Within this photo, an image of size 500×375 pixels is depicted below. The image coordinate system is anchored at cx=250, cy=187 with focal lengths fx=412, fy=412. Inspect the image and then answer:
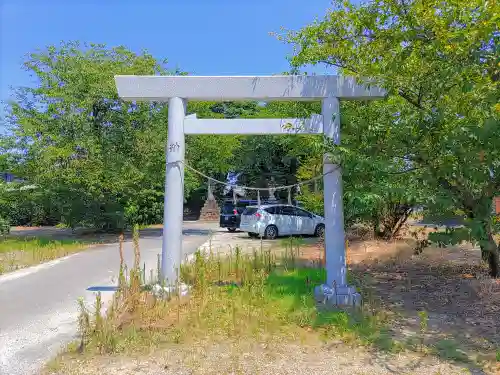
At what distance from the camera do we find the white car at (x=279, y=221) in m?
16.3

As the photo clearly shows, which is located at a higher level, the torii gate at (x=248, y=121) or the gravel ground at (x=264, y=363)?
the torii gate at (x=248, y=121)

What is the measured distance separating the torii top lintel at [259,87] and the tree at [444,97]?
0.26 m

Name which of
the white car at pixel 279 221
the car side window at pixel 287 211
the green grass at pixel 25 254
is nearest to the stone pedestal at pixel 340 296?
the green grass at pixel 25 254

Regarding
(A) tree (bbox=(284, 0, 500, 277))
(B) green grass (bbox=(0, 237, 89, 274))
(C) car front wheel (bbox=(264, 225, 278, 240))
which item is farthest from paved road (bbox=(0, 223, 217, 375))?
(C) car front wheel (bbox=(264, 225, 278, 240))

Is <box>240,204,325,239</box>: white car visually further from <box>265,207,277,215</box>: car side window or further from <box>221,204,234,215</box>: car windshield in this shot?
<box>221,204,234,215</box>: car windshield

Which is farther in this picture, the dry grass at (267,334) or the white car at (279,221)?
the white car at (279,221)

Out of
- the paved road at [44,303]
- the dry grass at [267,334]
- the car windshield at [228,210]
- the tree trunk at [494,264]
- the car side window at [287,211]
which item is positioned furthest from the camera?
the car windshield at [228,210]

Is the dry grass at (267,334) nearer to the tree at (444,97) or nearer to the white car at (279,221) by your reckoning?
the tree at (444,97)

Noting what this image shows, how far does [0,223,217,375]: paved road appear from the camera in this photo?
423 cm

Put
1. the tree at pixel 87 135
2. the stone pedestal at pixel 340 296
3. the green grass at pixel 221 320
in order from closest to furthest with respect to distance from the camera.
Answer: the green grass at pixel 221 320 → the stone pedestal at pixel 340 296 → the tree at pixel 87 135

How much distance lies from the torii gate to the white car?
10122mm

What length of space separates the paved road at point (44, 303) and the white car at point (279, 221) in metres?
5.88

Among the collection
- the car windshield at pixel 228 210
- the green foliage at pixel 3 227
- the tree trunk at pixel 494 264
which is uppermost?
the car windshield at pixel 228 210

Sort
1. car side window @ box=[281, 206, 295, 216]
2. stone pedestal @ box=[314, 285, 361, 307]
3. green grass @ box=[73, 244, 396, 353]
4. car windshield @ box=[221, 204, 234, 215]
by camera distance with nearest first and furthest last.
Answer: green grass @ box=[73, 244, 396, 353] < stone pedestal @ box=[314, 285, 361, 307] < car side window @ box=[281, 206, 295, 216] < car windshield @ box=[221, 204, 234, 215]
